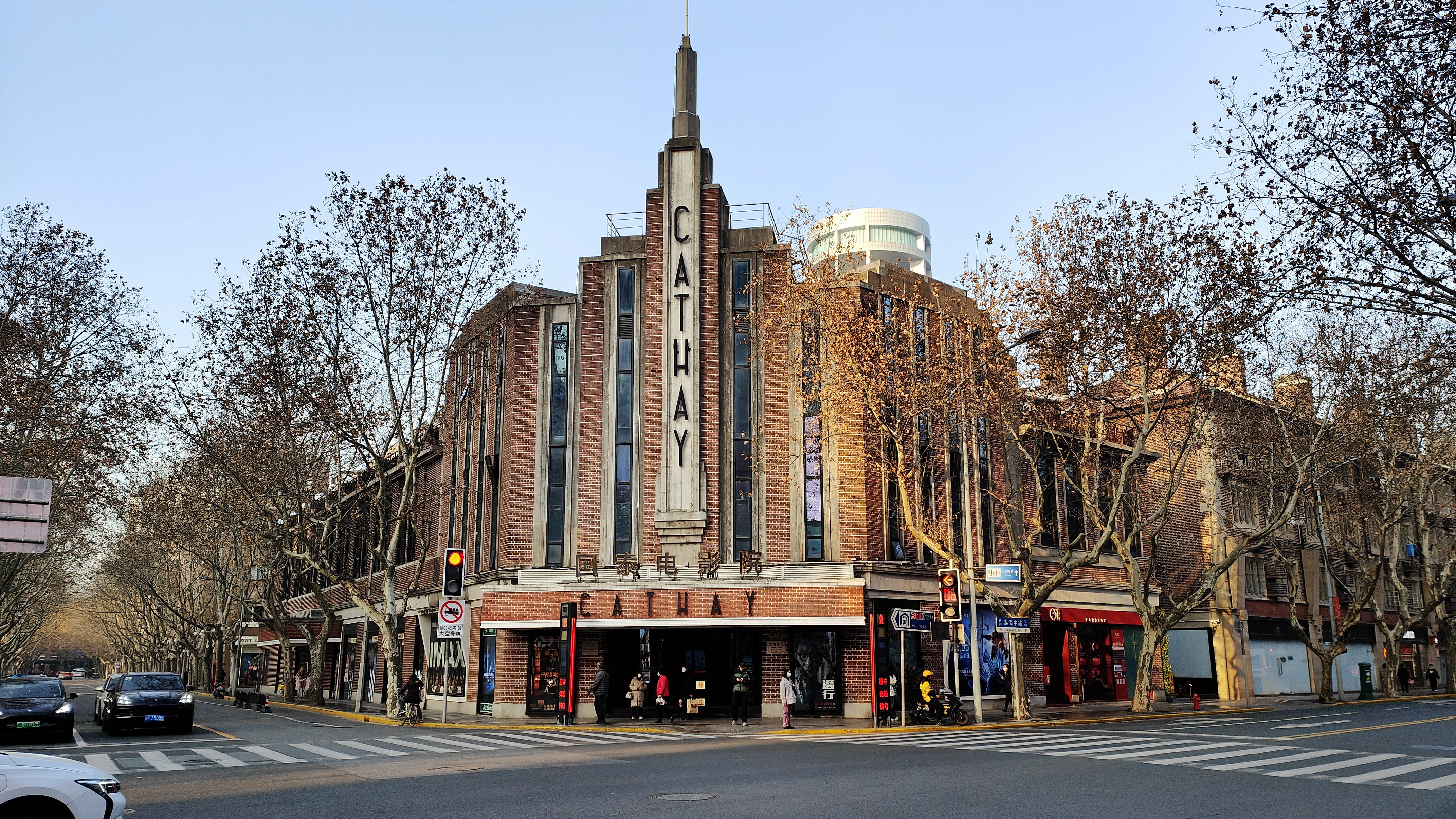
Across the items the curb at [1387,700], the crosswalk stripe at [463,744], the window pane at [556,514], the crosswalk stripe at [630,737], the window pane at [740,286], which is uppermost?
the window pane at [740,286]

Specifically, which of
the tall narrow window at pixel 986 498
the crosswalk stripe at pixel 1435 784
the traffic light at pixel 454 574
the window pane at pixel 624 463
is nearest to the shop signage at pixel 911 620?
the tall narrow window at pixel 986 498

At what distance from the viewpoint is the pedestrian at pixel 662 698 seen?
2691cm

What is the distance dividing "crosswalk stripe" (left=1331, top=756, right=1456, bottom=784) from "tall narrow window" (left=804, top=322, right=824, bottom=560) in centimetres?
1621

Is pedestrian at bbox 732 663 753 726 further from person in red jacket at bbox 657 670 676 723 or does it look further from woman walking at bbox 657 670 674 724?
person in red jacket at bbox 657 670 676 723

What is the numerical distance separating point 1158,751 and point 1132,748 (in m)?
0.67

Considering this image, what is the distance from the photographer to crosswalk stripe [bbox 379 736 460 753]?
17.4 m

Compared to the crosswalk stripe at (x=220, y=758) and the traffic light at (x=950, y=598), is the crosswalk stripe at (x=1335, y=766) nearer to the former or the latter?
the traffic light at (x=950, y=598)

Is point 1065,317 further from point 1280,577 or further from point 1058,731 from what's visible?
point 1280,577

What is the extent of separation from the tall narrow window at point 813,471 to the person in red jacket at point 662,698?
5438 mm

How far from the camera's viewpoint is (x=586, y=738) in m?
21.4

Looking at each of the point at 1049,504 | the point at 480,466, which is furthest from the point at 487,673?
the point at 1049,504

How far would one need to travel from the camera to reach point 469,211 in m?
28.3

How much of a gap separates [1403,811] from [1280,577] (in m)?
40.3

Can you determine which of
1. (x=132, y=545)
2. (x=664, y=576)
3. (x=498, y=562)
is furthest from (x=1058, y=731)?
(x=132, y=545)
